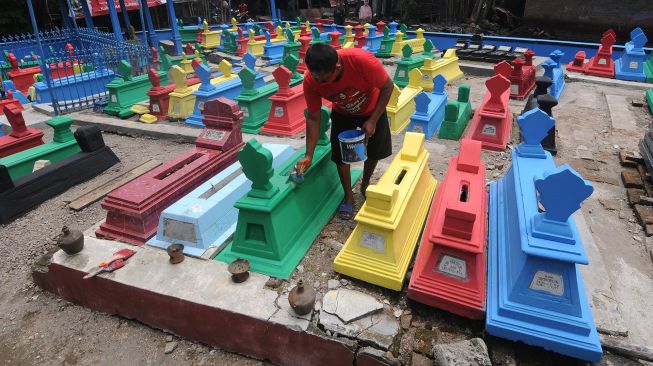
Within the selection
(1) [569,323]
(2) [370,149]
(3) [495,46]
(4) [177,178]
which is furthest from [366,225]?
(3) [495,46]

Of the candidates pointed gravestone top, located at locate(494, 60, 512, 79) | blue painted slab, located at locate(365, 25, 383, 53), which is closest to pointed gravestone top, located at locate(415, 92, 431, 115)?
pointed gravestone top, located at locate(494, 60, 512, 79)

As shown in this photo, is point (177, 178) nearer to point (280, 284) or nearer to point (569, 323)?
point (280, 284)

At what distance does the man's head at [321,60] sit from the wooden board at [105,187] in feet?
10.8

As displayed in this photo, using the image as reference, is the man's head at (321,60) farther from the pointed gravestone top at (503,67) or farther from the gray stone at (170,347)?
the pointed gravestone top at (503,67)

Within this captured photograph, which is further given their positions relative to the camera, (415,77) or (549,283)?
(415,77)

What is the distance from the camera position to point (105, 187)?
4.66 m

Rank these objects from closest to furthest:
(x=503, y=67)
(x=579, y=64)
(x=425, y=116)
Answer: (x=425, y=116) → (x=503, y=67) → (x=579, y=64)

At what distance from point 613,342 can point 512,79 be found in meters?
6.09

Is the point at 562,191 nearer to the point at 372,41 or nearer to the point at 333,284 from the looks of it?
the point at 333,284

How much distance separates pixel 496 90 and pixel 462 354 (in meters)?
3.92

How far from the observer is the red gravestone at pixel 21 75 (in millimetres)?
10074

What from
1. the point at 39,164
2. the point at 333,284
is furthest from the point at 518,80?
the point at 39,164

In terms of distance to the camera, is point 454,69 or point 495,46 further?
point 495,46

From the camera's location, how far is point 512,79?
7.28 metres
